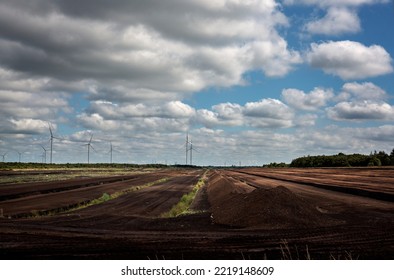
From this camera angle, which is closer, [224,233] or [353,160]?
[224,233]

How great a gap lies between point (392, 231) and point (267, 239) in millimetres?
4942

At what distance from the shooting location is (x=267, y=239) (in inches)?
652

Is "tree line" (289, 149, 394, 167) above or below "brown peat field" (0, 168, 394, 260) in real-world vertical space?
above

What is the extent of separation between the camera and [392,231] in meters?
17.1

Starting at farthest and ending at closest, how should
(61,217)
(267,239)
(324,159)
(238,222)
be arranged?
(324,159) < (61,217) < (238,222) < (267,239)

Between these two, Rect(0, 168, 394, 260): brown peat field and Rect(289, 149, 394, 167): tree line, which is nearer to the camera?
Rect(0, 168, 394, 260): brown peat field

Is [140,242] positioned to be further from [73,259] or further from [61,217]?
[61,217]

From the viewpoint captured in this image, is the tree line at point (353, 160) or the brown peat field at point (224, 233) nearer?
the brown peat field at point (224, 233)

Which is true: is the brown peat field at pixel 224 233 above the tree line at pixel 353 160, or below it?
below
